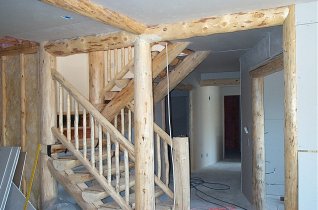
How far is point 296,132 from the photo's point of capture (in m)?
2.85

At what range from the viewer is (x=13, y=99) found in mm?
4703

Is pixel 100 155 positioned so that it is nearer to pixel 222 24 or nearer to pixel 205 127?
pixel 222 24

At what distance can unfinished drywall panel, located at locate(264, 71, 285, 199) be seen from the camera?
5004 mm

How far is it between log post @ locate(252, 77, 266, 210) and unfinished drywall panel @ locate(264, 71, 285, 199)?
1.17ft

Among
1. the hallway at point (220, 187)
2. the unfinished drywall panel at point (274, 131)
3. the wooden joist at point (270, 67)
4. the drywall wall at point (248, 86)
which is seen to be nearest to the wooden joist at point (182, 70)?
the drywall wall at point (248, 86)

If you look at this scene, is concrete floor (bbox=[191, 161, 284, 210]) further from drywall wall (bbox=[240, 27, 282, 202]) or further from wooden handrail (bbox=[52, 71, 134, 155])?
wooden handrail (bbox=[52, 71, 134, 155])

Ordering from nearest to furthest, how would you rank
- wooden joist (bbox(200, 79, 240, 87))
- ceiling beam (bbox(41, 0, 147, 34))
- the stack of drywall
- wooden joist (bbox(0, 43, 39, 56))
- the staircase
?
ceiling beam (bbox(41, 0, 147, 34)), the stack of drywall, the staircase, wooden joist (bbox(0, 43, 39, 56)), wooden joist (bbox(200, 79, 240, 87))

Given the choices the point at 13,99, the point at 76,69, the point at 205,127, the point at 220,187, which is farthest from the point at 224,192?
the point at 13,99

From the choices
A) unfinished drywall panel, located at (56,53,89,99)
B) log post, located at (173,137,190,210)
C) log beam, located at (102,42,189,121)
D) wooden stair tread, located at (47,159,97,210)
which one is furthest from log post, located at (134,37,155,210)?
unfinished drywall panel, located at (56,53,89,99)

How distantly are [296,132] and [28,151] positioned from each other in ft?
11.8

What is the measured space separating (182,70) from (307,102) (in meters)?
2.48

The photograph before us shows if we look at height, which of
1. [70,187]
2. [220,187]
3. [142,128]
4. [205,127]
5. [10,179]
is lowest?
[220,187]

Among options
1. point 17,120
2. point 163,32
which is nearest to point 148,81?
point 163,32

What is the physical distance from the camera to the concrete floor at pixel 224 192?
15.8 feet
